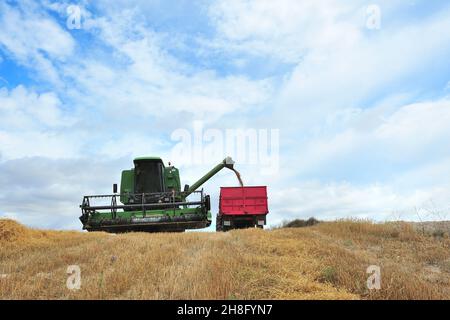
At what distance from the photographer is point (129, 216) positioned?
18.9 m

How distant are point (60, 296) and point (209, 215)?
13394 millimetres

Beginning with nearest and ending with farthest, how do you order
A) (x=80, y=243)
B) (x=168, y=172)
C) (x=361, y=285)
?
(x=361, y=285) < (x=80, y=243) < (x=168, y=172)

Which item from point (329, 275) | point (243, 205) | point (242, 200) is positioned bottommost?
point (329, 275)

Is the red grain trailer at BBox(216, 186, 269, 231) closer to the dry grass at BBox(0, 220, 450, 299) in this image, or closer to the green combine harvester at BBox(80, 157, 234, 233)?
the green combine harvester at BBox(80, 157, 234, 233)

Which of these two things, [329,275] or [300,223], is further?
[300,223]

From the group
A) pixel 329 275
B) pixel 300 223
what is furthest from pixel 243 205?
pixel 329 275

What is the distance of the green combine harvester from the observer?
1866 cm

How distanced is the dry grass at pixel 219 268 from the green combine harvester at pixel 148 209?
19.5 ft

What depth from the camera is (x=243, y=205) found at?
22.5 meters

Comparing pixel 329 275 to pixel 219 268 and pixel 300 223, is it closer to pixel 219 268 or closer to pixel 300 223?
pixel 219 268

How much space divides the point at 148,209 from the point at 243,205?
5342 mm

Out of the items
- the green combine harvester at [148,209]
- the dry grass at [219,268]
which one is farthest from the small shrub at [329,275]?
the green combine harvester at [148,209]
